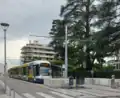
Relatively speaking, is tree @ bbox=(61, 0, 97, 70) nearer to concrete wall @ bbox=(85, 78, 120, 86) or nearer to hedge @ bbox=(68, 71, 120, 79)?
hedge @ bbox=(68, 71, 120, 79)

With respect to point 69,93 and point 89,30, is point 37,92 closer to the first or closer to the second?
point 69,93

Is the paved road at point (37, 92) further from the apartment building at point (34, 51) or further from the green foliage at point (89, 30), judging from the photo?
the apartment building at point (34, 51)

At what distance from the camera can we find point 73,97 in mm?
21609

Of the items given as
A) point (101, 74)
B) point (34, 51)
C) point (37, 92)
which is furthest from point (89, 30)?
point (34, 51)

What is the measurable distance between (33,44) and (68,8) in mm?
78436

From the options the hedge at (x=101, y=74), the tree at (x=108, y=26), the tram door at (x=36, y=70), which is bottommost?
the hedge at (x=101, y=74)

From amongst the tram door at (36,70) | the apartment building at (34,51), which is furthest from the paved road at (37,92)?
the apartment building at (34,51)

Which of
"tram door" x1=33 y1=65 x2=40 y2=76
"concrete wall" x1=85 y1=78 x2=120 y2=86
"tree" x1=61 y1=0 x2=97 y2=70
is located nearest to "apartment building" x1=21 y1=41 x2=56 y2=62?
"tree" x1=61 y1=0 x2=97 y2=70

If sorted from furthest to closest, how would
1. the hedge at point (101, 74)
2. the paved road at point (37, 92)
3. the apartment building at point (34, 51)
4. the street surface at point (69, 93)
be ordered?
the apartment building at point (34, 51)
the hedge at point (101, 74)
the paved road at point (37, 92)
the street surface at point (69, 93)

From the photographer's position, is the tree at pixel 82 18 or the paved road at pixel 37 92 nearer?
the paved road at pixel 37 92

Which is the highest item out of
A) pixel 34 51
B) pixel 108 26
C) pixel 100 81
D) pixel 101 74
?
pixel 34 51

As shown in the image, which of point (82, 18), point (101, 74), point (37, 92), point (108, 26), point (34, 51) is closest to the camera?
point (37, 92)

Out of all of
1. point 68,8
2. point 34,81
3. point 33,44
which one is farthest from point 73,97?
point 33,44

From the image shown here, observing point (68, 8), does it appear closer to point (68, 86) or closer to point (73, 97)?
point (68, 86)
